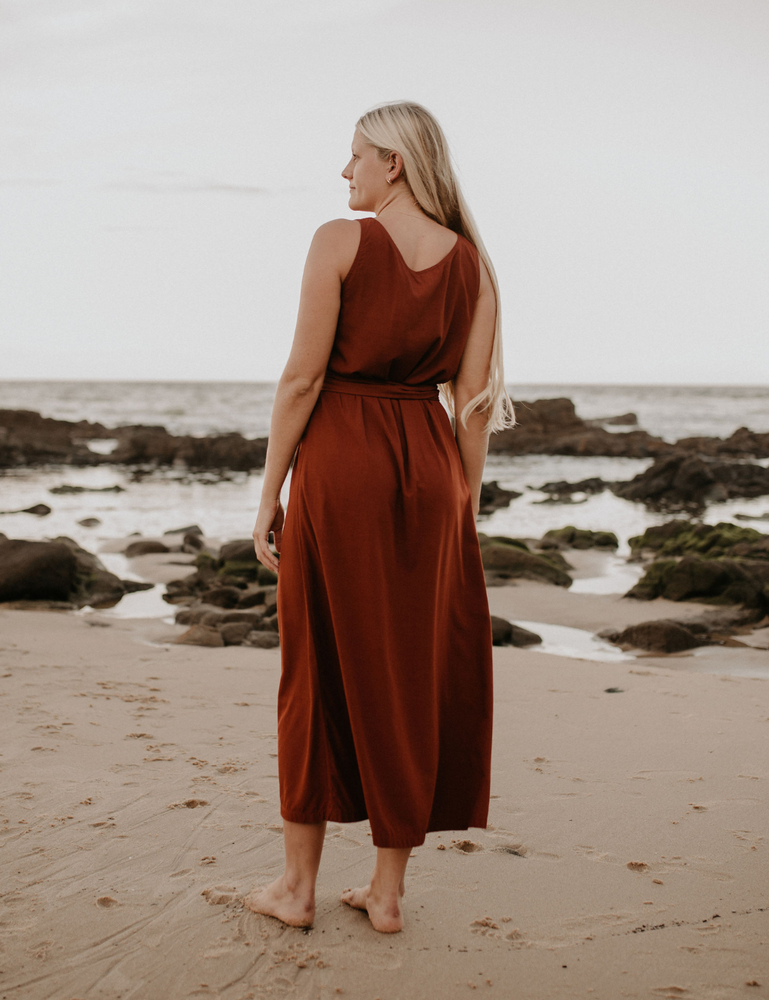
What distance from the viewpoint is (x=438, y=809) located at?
2602mm

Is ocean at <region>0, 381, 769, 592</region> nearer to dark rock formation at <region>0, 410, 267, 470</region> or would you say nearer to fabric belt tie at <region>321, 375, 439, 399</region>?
dark rock formation at <region>0, 410, 267, 470</region>

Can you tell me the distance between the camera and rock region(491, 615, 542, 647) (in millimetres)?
6223

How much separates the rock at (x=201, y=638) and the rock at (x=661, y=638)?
→ 9.38 feet

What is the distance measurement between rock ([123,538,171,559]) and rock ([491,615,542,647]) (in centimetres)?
510

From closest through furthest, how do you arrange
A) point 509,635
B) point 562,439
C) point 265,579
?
point 509,635
point 265,579
point 562,439

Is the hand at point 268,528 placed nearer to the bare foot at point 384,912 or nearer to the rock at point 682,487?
the bare foot at point 384,912

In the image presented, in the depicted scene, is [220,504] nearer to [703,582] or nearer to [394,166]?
[703,582]

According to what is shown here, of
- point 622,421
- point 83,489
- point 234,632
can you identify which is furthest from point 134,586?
point 622,421

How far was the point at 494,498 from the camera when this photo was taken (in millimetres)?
16859

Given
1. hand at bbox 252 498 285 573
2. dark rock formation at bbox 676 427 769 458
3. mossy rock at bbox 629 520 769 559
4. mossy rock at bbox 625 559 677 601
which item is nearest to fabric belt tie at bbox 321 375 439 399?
hand at bbox 252 498 285 573

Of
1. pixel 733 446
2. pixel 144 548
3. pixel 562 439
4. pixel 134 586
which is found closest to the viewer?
pixel 134 586

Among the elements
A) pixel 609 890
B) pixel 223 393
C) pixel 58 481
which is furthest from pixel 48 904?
pixel 223 393

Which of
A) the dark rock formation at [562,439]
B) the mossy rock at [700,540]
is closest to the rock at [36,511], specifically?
the mossy rock at [700,540]

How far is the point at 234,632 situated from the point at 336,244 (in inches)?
163
